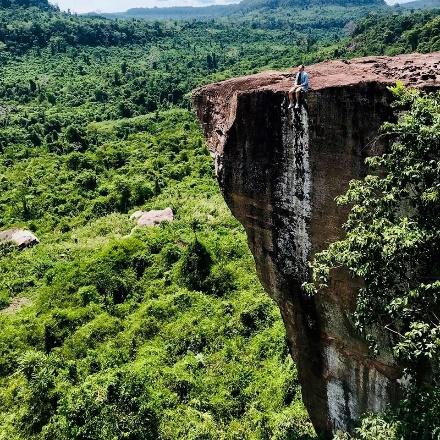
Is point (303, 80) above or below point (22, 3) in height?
below

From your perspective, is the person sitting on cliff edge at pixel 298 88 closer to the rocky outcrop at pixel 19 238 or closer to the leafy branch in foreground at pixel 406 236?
the leafy branch in foreground at pixel 406 236

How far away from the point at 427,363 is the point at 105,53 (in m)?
112

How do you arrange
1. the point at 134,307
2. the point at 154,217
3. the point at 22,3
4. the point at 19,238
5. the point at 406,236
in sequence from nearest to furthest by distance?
the point at 406,236 < the point at 134,307 < the point at 154,217 < the point at 19,238 < the point at 22,3

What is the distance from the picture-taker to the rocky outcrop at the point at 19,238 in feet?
109

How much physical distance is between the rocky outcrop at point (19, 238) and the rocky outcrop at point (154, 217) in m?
6.52

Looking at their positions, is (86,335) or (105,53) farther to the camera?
(105,53)

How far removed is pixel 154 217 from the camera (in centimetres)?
3294

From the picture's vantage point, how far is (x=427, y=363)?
369 inches

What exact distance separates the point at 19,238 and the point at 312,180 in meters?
27.8

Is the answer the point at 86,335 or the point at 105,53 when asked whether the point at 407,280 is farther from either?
the point at 105,53

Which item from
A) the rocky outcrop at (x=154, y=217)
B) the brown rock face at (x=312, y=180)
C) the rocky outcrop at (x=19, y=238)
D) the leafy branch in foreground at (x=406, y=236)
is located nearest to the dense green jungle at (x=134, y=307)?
the leafy branch in foreground at (x=406, y=236)

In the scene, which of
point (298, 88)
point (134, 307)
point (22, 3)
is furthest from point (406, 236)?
point (22, 3)

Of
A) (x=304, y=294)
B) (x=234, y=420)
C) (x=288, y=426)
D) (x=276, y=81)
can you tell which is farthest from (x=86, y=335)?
(x=276, y=81)

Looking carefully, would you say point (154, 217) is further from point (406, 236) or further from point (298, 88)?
point (406, 236)
